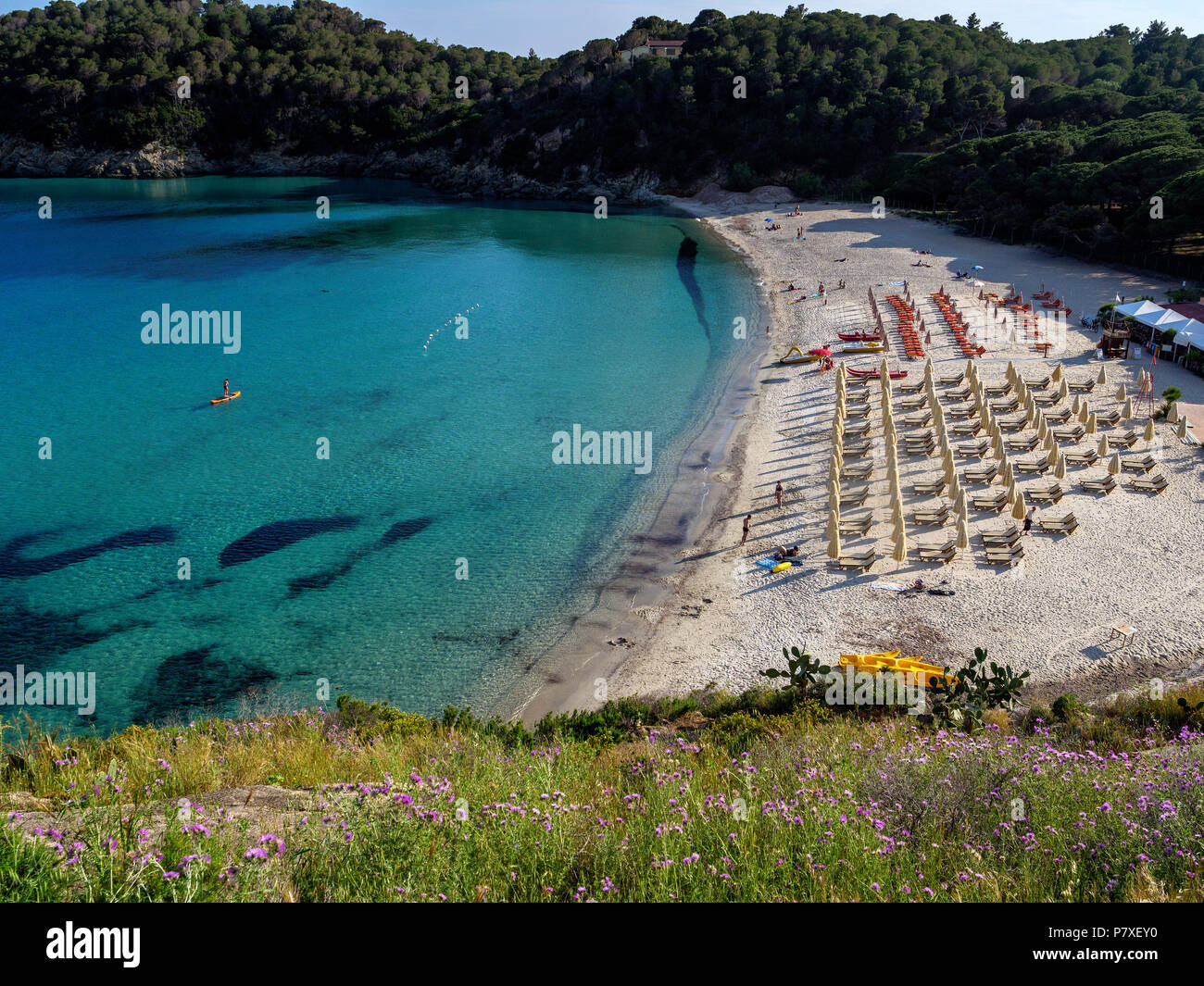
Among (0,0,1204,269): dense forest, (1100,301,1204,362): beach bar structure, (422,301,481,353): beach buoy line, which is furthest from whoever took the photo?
(0,0,1204,269): dense forest

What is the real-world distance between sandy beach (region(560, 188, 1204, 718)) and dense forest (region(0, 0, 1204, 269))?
2841cm

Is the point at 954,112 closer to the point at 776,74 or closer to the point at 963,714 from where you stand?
the point at 776,74

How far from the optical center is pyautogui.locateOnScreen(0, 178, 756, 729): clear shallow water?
68.4 ft

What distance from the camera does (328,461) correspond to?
3134 cm

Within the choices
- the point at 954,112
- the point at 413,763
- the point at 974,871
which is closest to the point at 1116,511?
the point at 974,871

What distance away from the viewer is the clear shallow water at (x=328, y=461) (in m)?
20.8

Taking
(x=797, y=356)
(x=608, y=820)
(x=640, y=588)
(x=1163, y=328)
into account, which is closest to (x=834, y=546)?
(x=640, y=588)

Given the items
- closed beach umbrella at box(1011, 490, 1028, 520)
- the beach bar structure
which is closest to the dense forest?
the beach bar structure

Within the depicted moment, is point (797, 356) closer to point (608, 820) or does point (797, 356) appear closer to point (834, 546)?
point (834, 546)

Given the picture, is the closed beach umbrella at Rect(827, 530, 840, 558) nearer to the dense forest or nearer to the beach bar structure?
the beach bar structure

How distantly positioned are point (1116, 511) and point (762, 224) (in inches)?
2363

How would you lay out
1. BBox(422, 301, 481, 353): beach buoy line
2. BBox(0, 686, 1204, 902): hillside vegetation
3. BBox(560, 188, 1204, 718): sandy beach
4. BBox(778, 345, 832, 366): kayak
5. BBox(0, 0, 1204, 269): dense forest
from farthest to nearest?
BBox(0, 0, 1204, 269): dense forest → BBox(422, 301, 481, 353): beach buoy line → BBox(778, 345, 832, 366): kayak → BBox(560, 188, 1204, 718): sandy beach → BBox(0, 686, 1204, 902): hillside vegetation

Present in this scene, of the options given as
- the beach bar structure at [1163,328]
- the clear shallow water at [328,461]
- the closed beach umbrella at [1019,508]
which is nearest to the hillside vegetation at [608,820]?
the clear shallow water at [328,461]

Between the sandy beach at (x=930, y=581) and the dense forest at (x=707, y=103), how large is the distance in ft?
93.2
